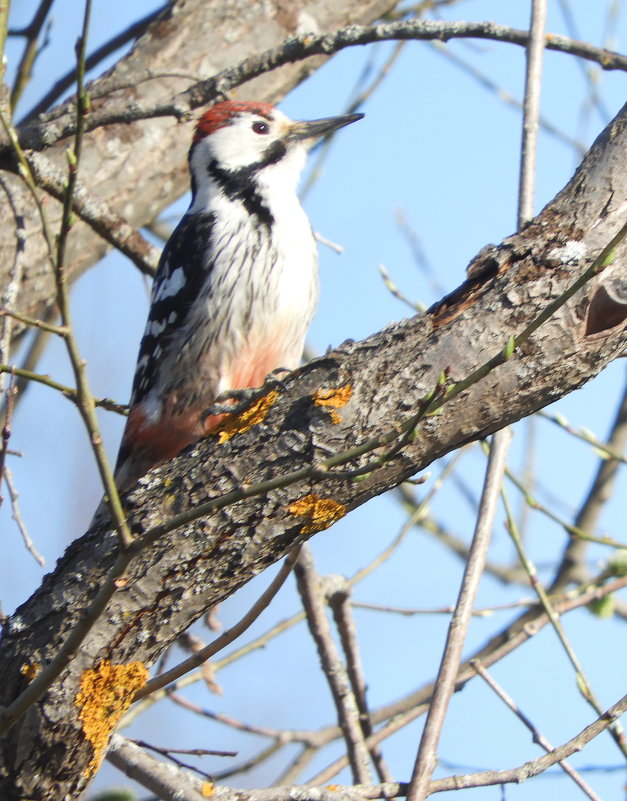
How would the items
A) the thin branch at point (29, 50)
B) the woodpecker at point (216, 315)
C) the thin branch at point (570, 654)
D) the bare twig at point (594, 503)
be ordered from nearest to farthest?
the thin branch at point (570, 654) < the woodpecker at point (216, 315) < the thin branch at point (29, 50) < the bare twig at point (594, 503)

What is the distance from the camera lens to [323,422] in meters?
2.19

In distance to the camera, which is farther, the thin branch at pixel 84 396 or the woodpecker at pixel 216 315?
the woodpecker at pixel 216 315

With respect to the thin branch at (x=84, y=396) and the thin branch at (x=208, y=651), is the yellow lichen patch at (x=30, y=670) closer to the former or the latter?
the thin branch at (x=208, y=651)

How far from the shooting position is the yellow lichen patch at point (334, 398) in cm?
219

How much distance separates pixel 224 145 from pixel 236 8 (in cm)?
68

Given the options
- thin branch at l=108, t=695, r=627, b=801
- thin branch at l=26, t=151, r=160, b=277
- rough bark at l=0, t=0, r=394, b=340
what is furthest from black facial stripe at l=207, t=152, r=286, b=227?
thin branch at l=108, t=695, r=627, b=801

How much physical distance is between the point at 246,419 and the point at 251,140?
250cm

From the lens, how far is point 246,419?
2.37m

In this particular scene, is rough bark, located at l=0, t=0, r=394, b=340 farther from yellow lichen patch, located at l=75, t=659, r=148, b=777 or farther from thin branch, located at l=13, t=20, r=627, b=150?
yellow lichen patch, located at l=75, t=659, r=148, b=777

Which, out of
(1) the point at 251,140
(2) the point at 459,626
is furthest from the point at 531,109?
(1) the point at 251,140

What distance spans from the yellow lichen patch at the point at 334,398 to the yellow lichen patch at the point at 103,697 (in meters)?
0.68

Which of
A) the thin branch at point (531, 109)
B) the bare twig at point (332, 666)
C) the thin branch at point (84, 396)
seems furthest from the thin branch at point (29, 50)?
the thin branch at point (84, 396)

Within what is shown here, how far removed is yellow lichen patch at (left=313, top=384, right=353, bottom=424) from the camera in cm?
219

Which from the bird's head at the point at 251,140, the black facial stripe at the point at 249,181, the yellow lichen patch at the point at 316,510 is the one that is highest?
the bird's head at the point at 251,140
